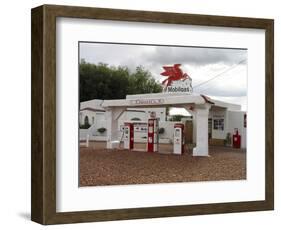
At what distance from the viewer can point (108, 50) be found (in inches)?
330

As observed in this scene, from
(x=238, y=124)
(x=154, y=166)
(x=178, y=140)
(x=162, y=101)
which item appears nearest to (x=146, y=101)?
(x=162, y=101)

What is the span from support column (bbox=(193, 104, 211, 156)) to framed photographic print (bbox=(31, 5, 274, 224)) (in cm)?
1

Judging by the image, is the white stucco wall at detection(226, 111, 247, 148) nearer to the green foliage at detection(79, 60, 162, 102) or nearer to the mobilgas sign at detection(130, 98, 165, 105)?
the mobilgas sign at detection(130, 98, 165, 105)

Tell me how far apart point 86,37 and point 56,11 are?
0.46m

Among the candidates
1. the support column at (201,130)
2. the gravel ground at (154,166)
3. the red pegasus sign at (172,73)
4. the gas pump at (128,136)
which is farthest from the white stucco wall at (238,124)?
the gas pump at (128,136)

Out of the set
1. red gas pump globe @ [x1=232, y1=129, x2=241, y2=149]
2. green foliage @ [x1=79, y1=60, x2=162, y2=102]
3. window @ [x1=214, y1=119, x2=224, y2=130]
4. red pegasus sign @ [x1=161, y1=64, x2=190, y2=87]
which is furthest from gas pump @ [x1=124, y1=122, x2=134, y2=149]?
red gas pump globe @ [x1=232, y1=129, x2=241, y2=149]

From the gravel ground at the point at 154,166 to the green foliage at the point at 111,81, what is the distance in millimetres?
594

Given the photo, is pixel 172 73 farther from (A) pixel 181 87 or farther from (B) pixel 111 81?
(B) pixel 111 81

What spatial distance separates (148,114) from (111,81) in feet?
2.29

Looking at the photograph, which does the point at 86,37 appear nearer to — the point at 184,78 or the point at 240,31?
the point at 184,78

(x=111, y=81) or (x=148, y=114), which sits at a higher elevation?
(x=111, y=81)

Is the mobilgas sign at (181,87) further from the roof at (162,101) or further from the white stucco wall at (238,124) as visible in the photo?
the white stucco wall at (238,124)

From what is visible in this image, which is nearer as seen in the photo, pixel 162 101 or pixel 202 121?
pixel 162 101

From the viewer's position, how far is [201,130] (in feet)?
29.3
